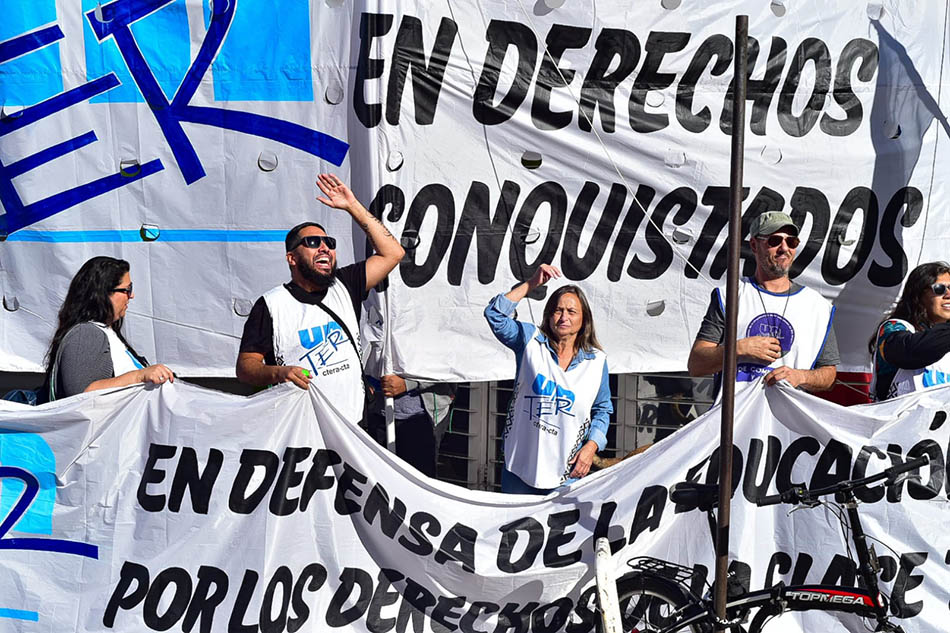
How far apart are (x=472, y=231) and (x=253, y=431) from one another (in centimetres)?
196

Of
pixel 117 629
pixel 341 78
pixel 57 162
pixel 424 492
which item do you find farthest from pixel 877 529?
pixel 57 162

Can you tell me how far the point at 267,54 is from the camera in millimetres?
6465

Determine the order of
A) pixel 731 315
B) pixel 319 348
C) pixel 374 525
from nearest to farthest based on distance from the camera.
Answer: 1. pixel 731 315
2. pixel 374 525
3. pixel 319 348

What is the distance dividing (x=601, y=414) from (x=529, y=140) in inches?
66.5

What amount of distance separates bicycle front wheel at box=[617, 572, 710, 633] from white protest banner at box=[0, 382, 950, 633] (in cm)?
10

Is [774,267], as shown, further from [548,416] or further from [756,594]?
[756,594]

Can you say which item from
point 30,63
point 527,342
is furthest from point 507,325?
point 30,63

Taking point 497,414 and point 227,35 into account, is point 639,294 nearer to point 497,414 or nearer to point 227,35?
point 497,414

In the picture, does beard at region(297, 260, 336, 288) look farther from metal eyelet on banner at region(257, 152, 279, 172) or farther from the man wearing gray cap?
the man wearing gray cap

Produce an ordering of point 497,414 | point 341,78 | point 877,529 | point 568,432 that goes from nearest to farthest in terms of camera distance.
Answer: point 877,529, point 568,432, point 341,78, point 497,414

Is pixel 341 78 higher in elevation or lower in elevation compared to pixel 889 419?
higher

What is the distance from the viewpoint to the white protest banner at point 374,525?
4.85 m

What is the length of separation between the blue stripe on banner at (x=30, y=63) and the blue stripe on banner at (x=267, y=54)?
930 mm

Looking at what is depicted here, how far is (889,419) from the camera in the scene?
491 cm
